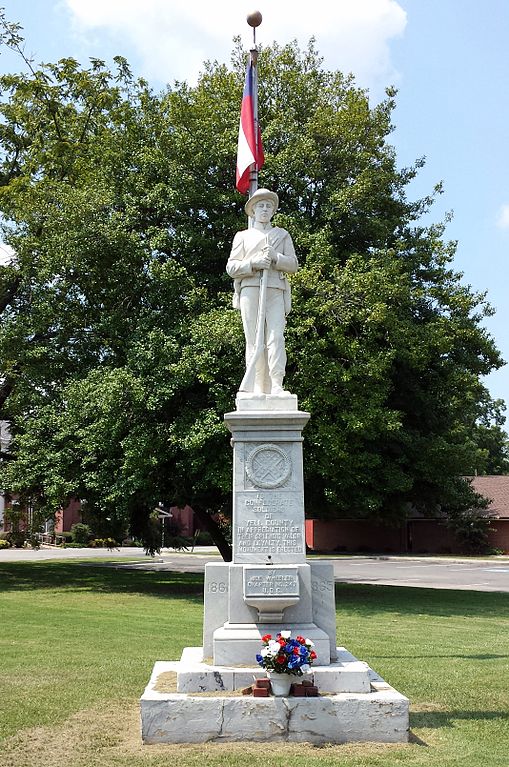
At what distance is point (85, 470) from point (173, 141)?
8.86 metres

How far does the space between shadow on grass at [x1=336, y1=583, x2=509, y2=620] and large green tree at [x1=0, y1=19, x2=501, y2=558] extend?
2275 millimetres

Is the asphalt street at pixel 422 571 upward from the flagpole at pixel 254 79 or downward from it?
downward

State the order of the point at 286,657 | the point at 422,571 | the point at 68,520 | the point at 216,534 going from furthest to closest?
1. the point at 68,520
2. the point at 422,571
3. the point at 216,534
4. the point at 286,657

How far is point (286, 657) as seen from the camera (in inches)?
290

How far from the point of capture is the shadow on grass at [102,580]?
74.7ft

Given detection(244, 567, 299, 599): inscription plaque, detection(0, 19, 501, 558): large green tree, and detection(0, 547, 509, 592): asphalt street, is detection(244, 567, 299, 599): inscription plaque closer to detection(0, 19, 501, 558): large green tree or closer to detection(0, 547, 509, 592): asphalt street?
detection(0, 19, 501, 558): large green tree

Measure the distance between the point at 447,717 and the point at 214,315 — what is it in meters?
12.1

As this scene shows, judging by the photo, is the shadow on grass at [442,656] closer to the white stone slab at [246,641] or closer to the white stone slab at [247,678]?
the white stone slab at [246,641]

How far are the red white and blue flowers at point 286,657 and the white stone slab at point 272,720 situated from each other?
10.2 inches

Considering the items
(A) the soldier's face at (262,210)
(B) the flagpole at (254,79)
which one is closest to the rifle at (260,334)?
(A) the soldier's face at (262,210)

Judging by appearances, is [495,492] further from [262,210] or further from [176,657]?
[262,210]

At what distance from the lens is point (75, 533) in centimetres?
5816

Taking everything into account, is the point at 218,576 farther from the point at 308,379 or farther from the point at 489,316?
the point at 489,316

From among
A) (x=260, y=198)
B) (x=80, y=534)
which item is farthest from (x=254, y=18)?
(x=80, y=534)
